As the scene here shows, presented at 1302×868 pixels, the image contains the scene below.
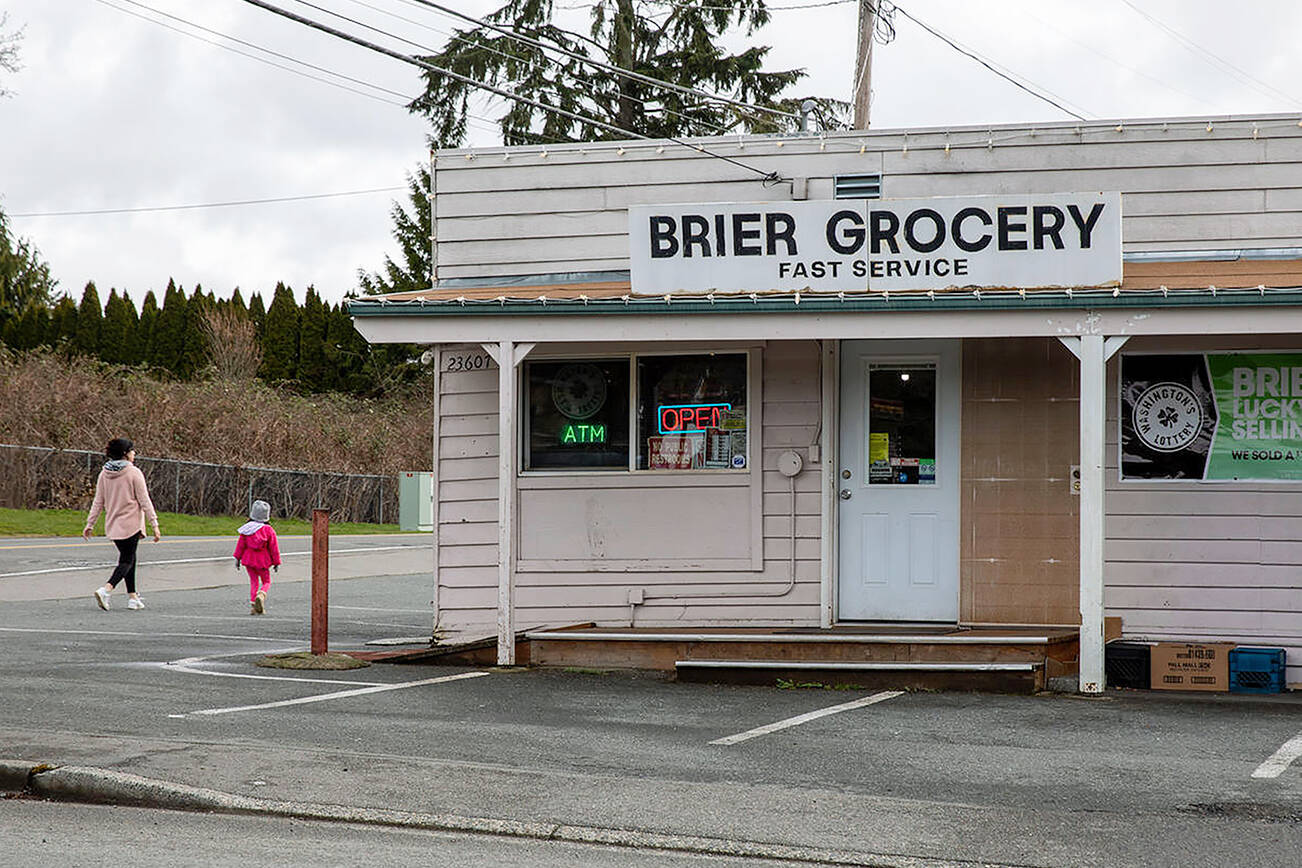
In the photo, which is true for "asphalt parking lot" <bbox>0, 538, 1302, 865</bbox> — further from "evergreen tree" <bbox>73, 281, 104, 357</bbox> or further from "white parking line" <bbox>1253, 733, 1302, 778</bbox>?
"evergreen tree" <bbox>73, 281, 104, 357</bbox>

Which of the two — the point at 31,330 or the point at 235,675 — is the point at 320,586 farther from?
the point at 31,330

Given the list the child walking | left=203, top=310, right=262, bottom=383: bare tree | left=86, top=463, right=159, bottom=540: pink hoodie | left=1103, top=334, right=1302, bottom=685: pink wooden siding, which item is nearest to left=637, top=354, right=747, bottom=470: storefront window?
left=1103, top=334, right=1302, bottom=685: pink wooden siding

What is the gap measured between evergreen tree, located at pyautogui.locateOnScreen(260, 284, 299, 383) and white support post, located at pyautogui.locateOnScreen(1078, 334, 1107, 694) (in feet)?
121

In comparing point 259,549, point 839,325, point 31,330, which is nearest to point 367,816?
point 839,325

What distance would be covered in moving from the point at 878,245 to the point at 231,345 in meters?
34.7

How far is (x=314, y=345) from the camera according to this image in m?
44.9

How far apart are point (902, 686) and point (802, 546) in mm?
1654

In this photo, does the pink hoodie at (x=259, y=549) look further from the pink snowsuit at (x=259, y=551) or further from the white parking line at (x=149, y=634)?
the white parking line at (x=149, y=634)

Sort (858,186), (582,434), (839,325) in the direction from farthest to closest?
1. (582,434)
2. (858,186)
3. (839,325)

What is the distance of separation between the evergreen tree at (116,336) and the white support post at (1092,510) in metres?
39.2

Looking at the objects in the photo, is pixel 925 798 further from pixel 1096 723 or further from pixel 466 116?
pixel 466 116

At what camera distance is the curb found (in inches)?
223

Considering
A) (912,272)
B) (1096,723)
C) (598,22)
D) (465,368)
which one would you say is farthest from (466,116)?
(1096,723)

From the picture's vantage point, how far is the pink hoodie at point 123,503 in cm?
1520
